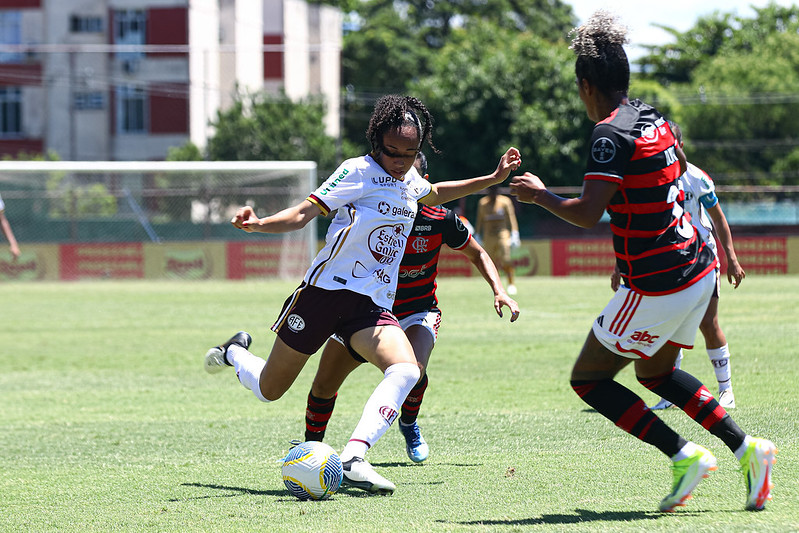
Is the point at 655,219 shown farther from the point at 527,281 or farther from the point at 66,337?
the point at 527,281

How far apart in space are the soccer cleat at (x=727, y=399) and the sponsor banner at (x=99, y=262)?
2236 cm

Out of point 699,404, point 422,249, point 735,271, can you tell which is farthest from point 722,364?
point 699,404

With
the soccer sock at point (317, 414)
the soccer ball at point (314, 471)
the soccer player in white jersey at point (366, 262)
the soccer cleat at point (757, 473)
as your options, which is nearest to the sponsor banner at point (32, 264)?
the soccer sock at point (317, 414)

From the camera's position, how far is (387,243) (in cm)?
519

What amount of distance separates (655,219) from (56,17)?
44009 millimetres

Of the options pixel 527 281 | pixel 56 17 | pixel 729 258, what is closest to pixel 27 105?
pixel 56 17

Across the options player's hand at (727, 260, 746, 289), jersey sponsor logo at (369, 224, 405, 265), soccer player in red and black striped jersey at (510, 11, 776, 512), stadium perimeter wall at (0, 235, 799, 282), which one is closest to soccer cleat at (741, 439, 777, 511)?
soccer player in red and black striped jersey at (510, 11, 776, 512)

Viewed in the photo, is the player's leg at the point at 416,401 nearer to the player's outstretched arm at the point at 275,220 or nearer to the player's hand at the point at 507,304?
the player's hand at the point at 507,304

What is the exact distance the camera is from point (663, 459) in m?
5.73

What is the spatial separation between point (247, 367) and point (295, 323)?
0.69 m

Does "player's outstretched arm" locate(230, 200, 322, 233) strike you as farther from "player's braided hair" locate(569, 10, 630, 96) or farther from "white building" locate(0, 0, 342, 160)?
"white building" locate(0, 0, 342, 160)

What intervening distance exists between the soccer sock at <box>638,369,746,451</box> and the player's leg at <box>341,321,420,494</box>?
1130 mm

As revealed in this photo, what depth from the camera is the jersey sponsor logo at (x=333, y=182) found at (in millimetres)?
5043

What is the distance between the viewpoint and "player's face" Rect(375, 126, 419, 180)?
16.9 feet
